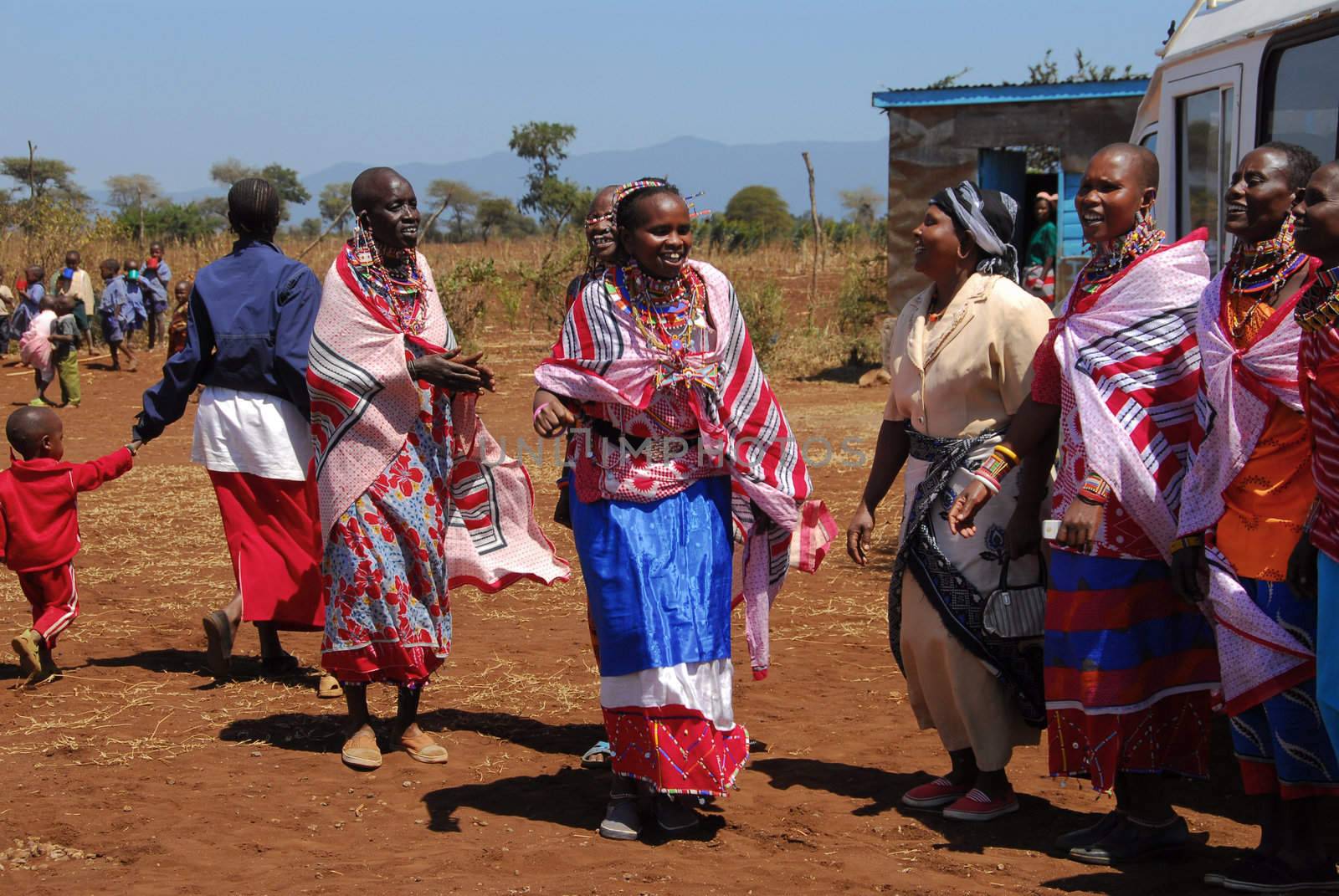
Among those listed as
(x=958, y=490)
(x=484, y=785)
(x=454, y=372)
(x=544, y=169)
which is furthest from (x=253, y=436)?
(x=544, y=169)

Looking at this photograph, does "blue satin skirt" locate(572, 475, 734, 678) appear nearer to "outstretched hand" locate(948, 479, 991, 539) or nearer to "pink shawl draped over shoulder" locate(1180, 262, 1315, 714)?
"outstretched hand" locate(948, 479, 991, 539)

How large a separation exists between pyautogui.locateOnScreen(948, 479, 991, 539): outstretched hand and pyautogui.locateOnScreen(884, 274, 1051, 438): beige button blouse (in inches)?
11.5

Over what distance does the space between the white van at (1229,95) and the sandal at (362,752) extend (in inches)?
177

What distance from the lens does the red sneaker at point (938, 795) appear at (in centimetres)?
470

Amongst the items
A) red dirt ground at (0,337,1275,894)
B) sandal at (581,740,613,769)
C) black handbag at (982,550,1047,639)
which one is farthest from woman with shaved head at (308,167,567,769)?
black handbag at (982,550,1047,639)

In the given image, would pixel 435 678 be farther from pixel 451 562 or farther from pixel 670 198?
pixel 670 198

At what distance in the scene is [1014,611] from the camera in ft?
14.6

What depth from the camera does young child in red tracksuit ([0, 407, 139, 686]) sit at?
20.5ft

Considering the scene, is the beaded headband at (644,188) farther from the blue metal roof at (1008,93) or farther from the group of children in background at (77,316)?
the blue metal roof at (1008,93)

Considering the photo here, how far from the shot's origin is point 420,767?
5266 millimetres

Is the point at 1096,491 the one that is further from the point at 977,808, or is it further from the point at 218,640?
the point at 218,640

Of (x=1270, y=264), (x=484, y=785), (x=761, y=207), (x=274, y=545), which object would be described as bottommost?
(x=484, y=785)

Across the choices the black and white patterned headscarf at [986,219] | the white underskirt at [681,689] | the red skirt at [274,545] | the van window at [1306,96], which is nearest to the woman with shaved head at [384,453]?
the red skirt at [274,545]

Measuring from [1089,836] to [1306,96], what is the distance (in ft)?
11.4
